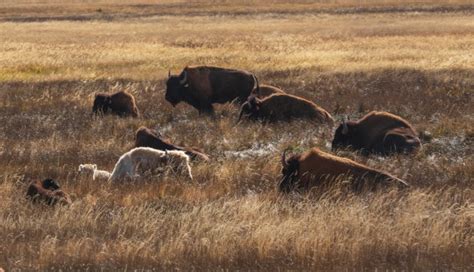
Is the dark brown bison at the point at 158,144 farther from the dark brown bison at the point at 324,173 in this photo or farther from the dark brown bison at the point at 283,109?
the dark brown bison at the point at 283,109

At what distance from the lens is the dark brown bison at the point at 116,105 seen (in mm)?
17562

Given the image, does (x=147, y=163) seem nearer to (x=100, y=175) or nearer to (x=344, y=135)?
(x=100, y=175)

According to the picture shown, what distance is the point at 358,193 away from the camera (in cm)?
894

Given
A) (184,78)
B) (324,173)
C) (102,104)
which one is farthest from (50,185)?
(184,78)

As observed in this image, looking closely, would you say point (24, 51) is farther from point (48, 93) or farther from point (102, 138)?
point (102, 138)

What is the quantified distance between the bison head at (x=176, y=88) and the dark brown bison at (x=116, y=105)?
1382mm

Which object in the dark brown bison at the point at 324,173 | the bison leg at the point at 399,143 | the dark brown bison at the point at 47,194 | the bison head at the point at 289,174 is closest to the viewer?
the dark brown bison at the point at 47,194

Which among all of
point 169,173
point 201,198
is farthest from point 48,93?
point 201,198

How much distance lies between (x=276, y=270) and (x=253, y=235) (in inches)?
29.2

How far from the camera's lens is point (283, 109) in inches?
639

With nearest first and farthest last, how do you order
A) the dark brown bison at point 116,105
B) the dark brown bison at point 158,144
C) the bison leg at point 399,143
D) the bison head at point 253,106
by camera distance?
1. the dark brown bison at point 158,144
2. the bison leg at point 399,143
3. the bison head at point 253,106
4. the dark brown bison at point 116,105

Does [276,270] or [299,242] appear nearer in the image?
[276,270]

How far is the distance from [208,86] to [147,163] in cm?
813

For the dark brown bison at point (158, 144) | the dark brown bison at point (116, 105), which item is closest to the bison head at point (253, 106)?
the dark brown bison at point (116, 105)
